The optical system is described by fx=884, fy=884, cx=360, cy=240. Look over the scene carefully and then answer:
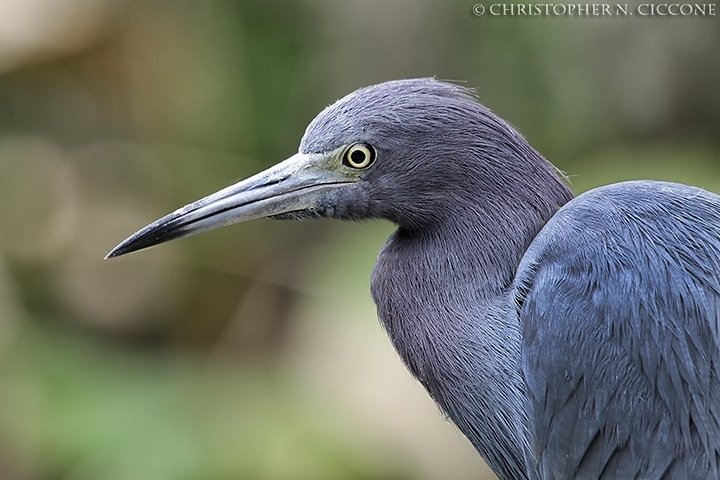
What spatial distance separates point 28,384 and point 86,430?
Answer: 54cm

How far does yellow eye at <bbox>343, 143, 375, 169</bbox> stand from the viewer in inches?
109

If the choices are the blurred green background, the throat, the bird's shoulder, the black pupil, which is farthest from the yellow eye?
the blurred green background

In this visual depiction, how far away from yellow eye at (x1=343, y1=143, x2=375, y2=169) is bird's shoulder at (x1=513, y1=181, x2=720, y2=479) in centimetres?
60

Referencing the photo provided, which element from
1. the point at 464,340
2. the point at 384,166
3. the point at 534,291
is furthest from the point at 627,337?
the point at 384,166

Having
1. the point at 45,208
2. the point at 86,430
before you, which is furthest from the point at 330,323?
the point at 45,208

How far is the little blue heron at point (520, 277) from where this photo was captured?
2.43 meters

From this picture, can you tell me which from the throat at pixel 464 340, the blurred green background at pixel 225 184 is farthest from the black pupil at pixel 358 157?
the blurred green background at pixel 225 184

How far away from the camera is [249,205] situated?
2.85 meters

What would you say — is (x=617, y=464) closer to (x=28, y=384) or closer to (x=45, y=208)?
(x=28, y=384)

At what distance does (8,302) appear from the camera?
5.74 meters

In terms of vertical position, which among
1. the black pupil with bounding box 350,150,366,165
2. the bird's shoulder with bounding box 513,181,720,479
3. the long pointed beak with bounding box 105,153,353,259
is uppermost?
the black pupil with bounding box 350,150,366,165

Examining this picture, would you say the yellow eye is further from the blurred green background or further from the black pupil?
the blurred green background

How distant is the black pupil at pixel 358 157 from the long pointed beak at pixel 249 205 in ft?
0.26

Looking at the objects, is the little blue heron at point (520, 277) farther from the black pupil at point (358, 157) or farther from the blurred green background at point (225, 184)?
the blurred green background at point (225, 184)
